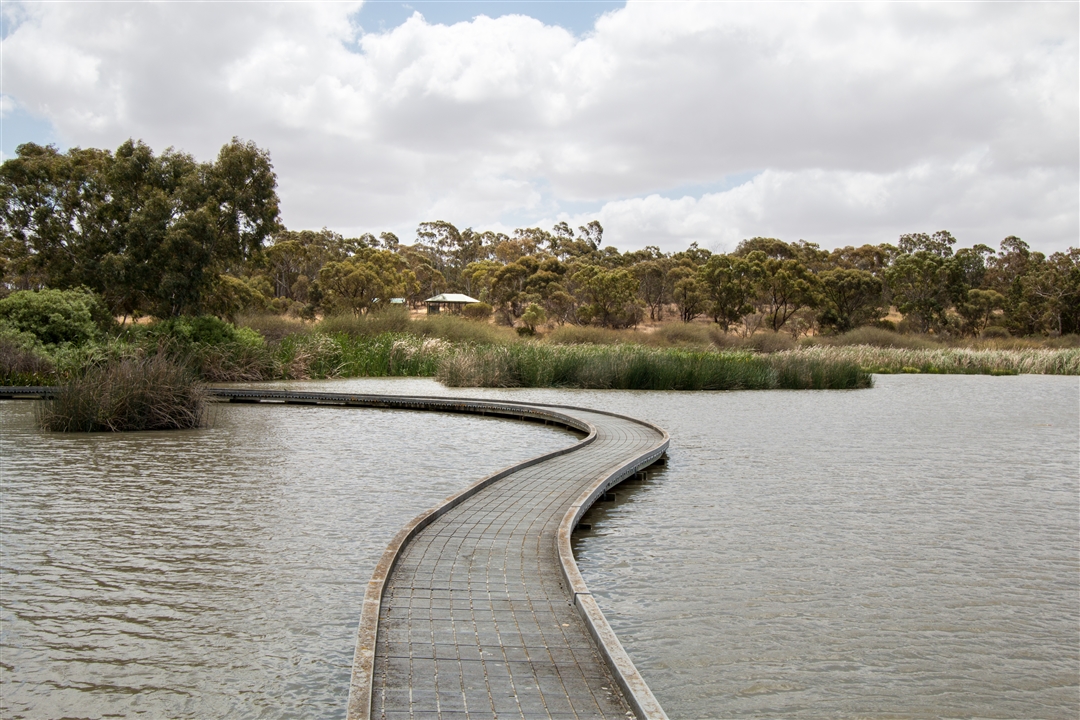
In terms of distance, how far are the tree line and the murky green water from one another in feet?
42.4

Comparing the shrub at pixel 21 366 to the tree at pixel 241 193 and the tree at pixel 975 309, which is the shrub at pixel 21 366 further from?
the tree at pixel 975 309

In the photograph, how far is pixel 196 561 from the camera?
21.1 feet

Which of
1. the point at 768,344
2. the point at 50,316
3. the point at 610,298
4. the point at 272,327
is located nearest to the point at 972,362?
the point at 768,344

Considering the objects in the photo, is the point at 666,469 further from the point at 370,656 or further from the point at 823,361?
the point at 823,361

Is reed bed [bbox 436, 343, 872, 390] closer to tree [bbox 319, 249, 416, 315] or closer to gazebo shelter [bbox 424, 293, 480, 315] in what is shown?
tree [bbox 319, 249, 416, 315]

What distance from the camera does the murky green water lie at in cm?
450

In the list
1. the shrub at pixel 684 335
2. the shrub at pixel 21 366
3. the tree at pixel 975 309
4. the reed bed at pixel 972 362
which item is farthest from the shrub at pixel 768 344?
the shrub at pixel 21 366

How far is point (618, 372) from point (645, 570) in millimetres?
15981

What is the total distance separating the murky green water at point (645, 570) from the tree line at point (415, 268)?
1292 cm

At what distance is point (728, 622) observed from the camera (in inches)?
213

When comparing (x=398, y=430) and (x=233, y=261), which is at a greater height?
(x=233, y=261)

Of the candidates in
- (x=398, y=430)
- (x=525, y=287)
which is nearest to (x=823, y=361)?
(x=398, y=430)

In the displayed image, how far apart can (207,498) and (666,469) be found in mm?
5501

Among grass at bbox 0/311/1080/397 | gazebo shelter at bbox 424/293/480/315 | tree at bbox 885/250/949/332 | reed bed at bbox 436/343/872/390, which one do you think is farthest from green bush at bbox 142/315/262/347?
tree at bbox 885/250/949/332
